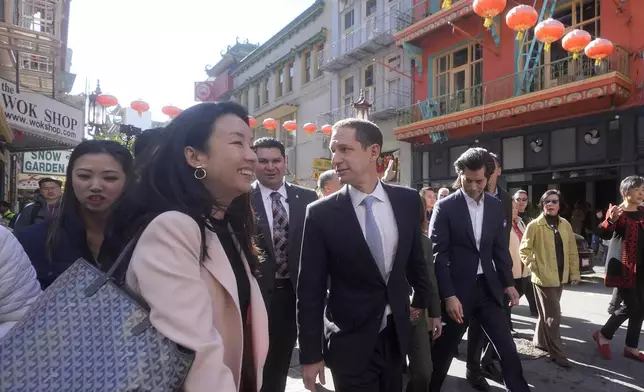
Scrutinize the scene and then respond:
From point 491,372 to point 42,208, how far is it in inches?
224

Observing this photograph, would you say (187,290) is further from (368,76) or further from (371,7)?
(371,7)

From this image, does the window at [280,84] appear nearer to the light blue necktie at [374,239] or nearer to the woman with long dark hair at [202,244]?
the light blue necktie at [374,239]

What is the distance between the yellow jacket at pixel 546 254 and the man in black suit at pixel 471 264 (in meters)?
1.58

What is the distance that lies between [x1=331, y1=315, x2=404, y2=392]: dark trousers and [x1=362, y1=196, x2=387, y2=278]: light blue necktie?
329 millimetres

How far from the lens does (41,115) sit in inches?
364

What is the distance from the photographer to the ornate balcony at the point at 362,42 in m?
18.3

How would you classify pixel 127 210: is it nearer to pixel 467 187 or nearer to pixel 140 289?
pixel 140 289

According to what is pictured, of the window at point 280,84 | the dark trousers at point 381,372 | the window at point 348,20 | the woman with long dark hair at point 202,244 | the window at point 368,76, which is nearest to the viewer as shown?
the woman with long dark hair at point 202,244

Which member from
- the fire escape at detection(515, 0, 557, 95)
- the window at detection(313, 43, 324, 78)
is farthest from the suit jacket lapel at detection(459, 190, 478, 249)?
the window at detection(313, 43, 324, 78)

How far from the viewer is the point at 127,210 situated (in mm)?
1475

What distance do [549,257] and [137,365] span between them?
5.12 m

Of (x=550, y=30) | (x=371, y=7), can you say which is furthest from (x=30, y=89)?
(x=371, y=7)

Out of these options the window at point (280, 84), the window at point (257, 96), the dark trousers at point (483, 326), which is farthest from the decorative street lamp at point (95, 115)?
the window at point (257, 96)

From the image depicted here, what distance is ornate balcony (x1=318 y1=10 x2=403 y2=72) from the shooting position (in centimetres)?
1834
